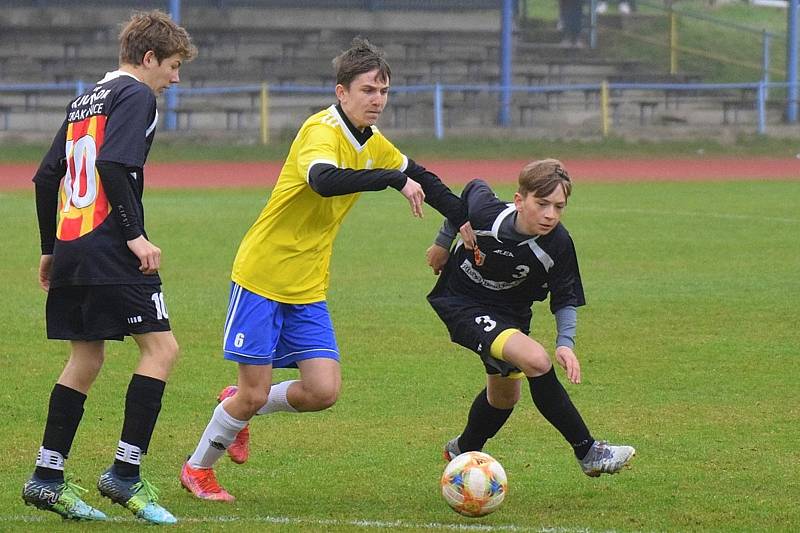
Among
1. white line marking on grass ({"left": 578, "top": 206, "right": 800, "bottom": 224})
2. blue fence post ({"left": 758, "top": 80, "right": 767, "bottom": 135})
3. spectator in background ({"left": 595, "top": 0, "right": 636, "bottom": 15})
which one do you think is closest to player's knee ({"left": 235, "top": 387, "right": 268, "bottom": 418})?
white line marking on grass ({"left": 578, "top": 206, "right": 800, "bottom": 224})

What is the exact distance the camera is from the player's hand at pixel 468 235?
5.33 meters

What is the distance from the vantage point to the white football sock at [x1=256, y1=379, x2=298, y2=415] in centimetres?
565

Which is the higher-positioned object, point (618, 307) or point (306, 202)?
point (306, 202)

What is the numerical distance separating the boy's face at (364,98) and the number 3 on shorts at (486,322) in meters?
0.92

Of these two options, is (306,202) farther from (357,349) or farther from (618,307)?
(618,307)

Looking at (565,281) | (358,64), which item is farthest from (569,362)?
(358,64)

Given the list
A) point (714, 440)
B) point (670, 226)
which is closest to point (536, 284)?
point (714, 440)

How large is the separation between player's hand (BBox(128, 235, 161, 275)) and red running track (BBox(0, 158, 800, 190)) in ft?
57.5

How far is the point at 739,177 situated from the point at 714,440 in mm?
17982

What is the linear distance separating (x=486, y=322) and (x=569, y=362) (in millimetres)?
422

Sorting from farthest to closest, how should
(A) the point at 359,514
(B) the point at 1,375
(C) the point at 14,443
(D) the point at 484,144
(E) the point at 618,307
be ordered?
(D) the point at 484,144, (E) the point at 618,307, (B) the point at 1,375, (C) the point at 14,443, (A) the point at 359,514

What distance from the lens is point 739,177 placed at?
23750mm

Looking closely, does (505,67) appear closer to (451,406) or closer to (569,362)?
(451,406)

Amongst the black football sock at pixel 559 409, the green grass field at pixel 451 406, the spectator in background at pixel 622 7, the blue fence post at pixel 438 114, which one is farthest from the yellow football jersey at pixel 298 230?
the spectator in background at pixel 622 7
